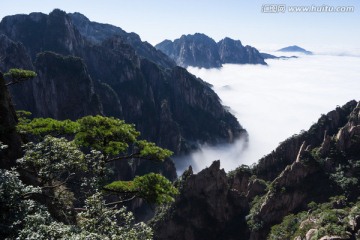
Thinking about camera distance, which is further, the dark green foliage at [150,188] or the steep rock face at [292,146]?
the steep rock face at [292,146]

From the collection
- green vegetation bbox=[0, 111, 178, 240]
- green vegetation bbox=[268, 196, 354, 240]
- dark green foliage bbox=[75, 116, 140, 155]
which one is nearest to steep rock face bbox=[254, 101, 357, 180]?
green vegetation bbox=[268, 196, 354, 240]

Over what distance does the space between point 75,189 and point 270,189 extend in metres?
79.2

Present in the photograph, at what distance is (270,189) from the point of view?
9744cm

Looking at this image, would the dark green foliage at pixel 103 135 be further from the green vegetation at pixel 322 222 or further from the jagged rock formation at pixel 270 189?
the jagged rock formation at pixel 270 189

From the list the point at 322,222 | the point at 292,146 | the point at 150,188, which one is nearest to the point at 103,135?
the point at 150,188

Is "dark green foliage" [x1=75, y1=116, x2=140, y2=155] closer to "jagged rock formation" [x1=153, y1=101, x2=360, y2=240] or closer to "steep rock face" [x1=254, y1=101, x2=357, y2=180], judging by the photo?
"jagged rock formation" [x1=153, y1=101, x2=360, y2=240]

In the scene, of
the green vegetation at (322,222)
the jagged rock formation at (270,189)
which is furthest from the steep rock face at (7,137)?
the jagged rock formation at (270,189)

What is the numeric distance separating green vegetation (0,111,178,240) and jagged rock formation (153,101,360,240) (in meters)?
70.3

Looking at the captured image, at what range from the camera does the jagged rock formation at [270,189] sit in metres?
93.8

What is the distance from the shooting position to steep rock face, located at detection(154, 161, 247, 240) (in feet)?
339

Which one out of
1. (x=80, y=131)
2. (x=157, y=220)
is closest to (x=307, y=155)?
(x=157, y=220)

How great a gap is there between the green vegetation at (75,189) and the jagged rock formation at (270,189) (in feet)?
231

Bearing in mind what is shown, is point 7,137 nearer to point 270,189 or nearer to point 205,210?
point 270,189

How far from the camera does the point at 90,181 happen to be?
995 inches
